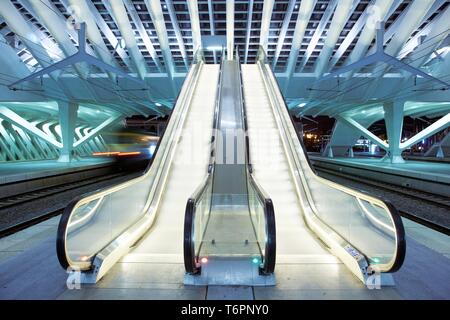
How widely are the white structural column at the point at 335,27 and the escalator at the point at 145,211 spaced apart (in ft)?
26.2

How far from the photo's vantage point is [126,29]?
14.0 metres

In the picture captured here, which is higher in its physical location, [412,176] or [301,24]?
[301,24]

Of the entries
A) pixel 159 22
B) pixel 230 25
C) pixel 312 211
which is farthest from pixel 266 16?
pixel 312 211

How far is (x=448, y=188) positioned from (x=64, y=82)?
741 inches

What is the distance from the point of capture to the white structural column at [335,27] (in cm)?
1251

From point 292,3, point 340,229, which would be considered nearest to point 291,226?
point 340,229

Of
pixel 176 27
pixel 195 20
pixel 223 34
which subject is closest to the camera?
pixel 195 20

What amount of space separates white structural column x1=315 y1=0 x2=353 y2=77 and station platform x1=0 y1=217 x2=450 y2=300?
11846 mm

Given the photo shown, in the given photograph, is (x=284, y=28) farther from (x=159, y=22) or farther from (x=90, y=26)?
(x=90, y=26)

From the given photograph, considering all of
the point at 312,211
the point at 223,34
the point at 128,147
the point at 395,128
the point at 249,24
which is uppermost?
the point at 223,34

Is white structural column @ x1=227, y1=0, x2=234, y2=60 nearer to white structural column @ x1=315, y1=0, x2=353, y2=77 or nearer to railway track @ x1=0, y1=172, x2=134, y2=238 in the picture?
white structural column @ x1=315, y1=0, x2=353, y2=77

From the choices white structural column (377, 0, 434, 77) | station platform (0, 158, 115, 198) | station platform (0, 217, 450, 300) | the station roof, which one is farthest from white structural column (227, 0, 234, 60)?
station platform (0, 217, 450, 300)

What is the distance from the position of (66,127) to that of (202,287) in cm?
1806

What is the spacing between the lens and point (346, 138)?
Answer: 98.9 feet
